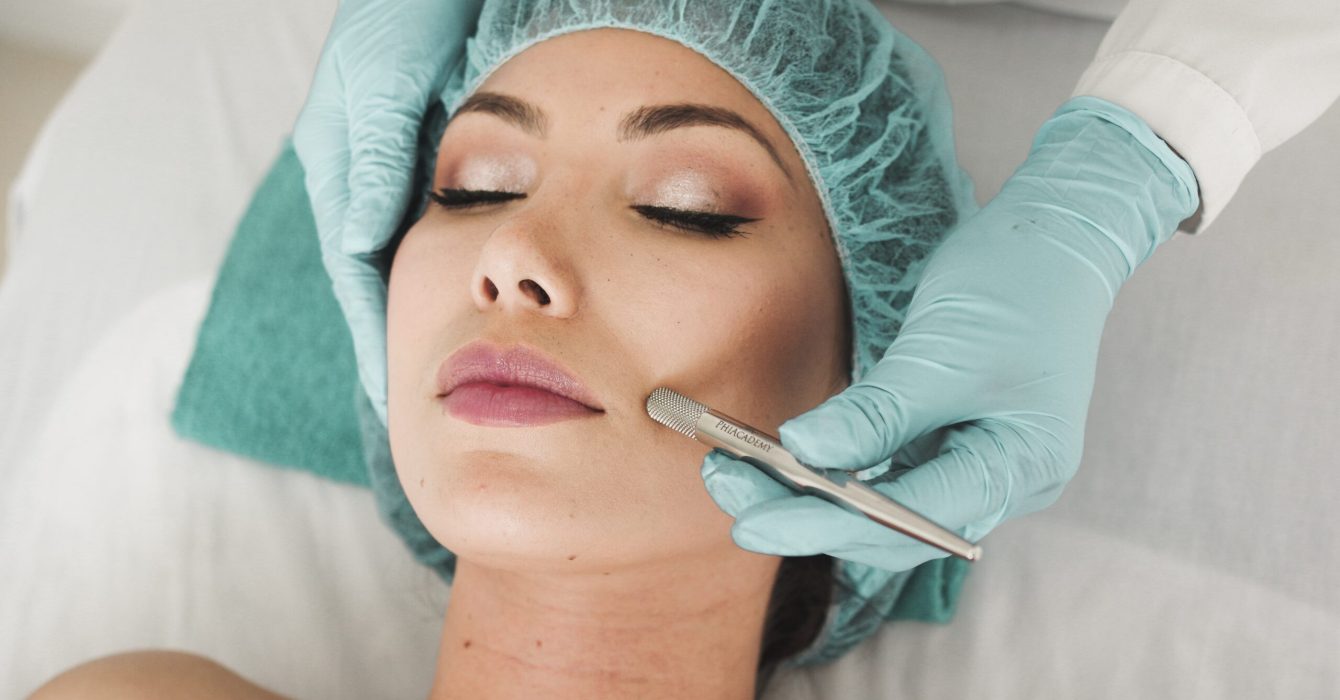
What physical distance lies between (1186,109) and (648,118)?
61cm

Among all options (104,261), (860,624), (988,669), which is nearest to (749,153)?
(860,624)

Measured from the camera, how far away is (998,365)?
102 cm

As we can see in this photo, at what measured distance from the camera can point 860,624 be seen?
1473mm

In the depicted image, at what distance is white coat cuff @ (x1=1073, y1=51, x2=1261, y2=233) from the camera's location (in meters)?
1.16

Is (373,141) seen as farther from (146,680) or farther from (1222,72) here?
(1222,72)

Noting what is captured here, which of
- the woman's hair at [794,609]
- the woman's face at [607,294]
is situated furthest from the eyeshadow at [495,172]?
the woman's hair at [794,609]

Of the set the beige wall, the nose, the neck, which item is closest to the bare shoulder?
the neck

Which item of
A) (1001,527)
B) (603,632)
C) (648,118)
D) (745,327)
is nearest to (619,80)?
(648,118)

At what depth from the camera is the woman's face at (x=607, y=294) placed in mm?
1023

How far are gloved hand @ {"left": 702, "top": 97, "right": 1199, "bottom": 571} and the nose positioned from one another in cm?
23

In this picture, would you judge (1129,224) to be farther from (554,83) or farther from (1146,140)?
(554,83)

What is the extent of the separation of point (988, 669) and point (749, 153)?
841mm

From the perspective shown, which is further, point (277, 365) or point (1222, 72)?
point (277, 365)

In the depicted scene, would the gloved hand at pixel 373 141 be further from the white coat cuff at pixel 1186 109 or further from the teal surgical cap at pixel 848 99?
the white coat cuff at pixel 1186 109
